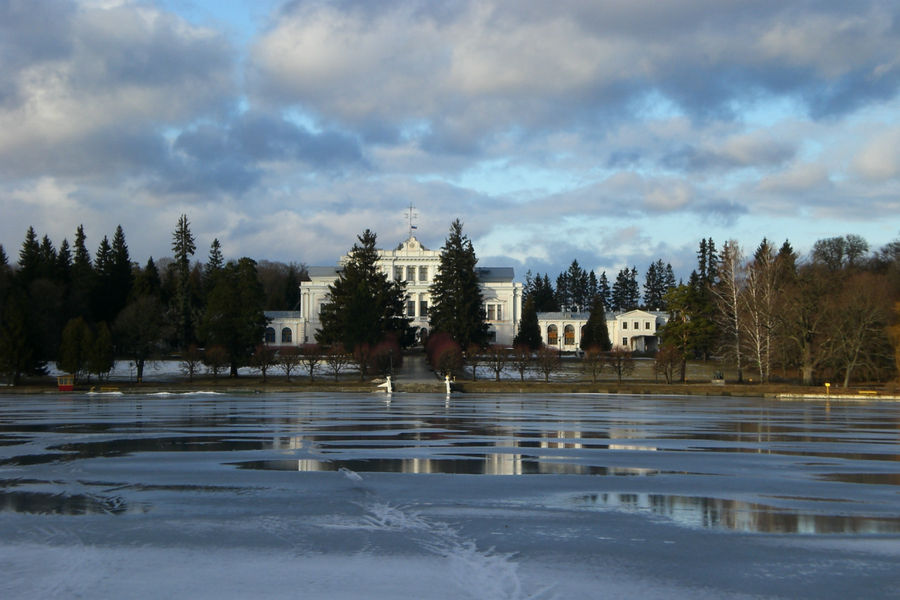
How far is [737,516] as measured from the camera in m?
11.5

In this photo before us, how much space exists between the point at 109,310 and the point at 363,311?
104ft

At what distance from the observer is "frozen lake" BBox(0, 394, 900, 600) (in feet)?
27.2

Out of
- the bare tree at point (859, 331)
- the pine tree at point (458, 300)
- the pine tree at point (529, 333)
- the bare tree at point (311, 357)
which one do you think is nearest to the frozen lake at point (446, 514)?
the bare tree at point (859, 331)

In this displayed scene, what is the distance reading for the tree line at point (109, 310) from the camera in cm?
5884

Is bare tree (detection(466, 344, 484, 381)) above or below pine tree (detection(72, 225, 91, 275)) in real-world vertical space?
below

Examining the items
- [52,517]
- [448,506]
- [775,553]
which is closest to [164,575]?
[52,517]

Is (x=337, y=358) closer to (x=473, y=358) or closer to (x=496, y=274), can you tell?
(x=473, y=358)

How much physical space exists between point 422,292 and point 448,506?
325 ft

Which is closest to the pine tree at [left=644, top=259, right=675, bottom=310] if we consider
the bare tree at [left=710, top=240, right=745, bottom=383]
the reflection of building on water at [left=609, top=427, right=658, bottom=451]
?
the bare tree at [left=710, top=240, right=745, bottom=383]

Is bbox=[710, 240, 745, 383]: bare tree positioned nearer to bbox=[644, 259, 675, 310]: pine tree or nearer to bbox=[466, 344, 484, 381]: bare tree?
bbox=[466, 344, 484, 381]: bare tree

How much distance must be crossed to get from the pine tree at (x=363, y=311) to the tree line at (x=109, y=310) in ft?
21.9

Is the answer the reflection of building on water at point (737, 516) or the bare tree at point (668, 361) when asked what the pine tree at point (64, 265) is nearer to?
the bare tree at point (668, 361)

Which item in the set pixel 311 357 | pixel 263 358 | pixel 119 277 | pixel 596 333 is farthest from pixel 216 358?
pixel 596 333

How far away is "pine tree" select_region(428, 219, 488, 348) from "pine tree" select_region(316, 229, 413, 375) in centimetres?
395
